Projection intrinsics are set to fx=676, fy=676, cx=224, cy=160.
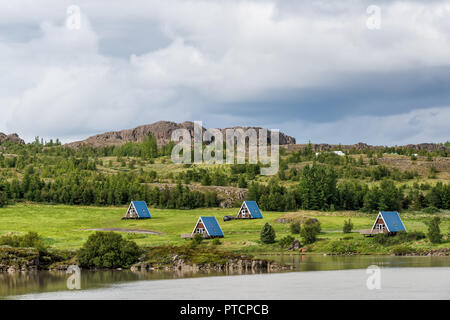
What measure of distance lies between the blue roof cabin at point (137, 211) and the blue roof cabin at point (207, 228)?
2665cm

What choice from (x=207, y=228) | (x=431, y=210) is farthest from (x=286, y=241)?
(x=431, y=210)

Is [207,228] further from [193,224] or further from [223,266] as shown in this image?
[223,266]

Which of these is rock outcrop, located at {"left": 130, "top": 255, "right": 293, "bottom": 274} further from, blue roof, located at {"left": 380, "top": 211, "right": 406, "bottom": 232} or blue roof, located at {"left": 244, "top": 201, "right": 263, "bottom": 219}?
blue roof, located at {"left": 244, "top": 201, "right": 263, "bottom": 219}

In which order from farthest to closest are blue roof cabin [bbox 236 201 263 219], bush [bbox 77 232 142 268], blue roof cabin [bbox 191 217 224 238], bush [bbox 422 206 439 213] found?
A: bush [bbox 422 206 439 213] < blue roof cabin [bbox 236 201 263 219] < blue roof cabin [bbox 191 217 224 238] < bush [bbox 77 232 142 268]

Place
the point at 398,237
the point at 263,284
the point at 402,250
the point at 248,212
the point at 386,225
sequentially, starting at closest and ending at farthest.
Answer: the point at 263,284, the point at 402,250, the point at 398,237, the point at 386,225, the point at 248,212

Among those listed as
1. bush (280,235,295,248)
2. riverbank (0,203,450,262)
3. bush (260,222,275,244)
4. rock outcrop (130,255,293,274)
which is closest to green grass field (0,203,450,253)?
riverbank (0,203,450,262)

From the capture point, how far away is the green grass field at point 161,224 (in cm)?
8394

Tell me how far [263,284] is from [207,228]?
40375 mm

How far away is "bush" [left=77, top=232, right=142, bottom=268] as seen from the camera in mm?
64250

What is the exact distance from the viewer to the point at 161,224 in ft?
349

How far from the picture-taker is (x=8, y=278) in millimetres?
57969

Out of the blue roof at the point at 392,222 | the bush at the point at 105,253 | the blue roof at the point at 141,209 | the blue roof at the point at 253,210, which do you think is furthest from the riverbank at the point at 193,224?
the bush at the point at 105,253

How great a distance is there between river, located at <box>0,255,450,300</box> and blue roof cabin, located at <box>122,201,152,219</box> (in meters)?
50.1
